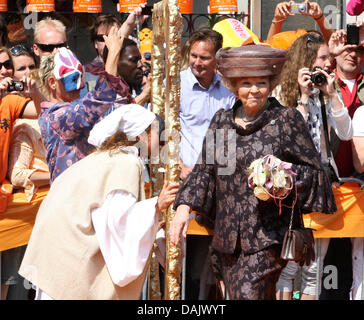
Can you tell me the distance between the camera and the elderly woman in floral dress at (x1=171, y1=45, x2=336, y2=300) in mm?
4766

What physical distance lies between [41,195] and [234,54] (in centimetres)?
214

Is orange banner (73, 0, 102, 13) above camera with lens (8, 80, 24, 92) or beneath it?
above

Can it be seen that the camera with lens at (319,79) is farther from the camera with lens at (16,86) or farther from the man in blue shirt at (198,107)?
the camera with lens at (16,86)

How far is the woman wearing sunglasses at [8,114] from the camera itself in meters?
6.10

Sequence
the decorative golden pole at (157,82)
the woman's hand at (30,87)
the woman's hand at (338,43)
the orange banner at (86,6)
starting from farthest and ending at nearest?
1. the orange banner at (86,6)
2. the woman's hand at (338,43)
3. the woman's hand at (30,87)
4. the decorative golden pole at (157,82)

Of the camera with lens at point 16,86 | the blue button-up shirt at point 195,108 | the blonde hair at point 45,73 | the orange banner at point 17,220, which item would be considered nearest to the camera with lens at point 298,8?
the blue button-up shirt at point 195,108

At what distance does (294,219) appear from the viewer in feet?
15.9

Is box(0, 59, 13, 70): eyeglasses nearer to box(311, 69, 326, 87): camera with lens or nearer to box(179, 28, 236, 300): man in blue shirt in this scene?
box(179, 28, 236, 300): man in blue shirt

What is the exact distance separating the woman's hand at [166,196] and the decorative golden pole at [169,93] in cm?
19

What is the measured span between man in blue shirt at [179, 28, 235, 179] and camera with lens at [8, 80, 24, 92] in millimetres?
1189

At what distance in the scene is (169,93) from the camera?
16.6 feet

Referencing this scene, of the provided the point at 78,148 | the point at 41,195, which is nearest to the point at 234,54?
the point at 78,148

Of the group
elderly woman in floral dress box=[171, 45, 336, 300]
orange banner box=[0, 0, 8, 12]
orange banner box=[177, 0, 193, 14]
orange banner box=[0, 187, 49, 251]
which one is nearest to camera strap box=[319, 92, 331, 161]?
elderly woman in floral dress box=[171, 45, 336, 300]

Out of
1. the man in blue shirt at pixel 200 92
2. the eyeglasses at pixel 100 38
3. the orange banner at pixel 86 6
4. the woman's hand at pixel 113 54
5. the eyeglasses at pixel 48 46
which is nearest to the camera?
the woman's hand at pixel 113 54
